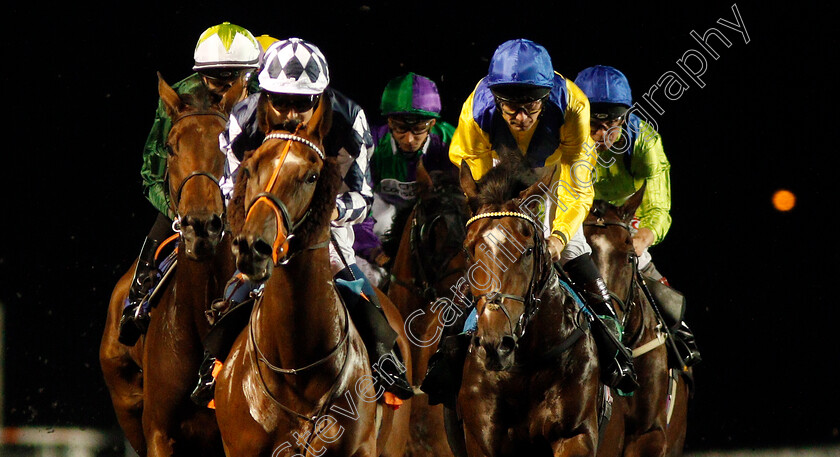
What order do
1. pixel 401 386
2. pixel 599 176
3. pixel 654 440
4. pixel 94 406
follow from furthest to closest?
pixel 94 406 → pixel 599 176 → pixel 654 440 → pixel 401 386

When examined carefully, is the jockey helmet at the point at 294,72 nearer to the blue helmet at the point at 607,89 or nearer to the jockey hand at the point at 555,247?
the jockey hand at the point at 555,247

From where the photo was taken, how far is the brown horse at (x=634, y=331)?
193 inches

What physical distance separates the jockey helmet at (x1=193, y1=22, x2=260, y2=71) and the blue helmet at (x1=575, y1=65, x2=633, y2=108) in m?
1.64

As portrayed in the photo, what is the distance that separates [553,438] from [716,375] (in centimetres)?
322

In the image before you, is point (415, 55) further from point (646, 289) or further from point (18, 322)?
point (18, 322)

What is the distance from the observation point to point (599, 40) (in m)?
6.61

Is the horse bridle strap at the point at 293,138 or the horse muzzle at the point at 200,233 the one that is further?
the horse muzzle at the point at 200,233

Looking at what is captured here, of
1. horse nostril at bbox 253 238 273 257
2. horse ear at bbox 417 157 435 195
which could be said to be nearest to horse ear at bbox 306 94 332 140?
horse nostril at bbox 253 238 273 257

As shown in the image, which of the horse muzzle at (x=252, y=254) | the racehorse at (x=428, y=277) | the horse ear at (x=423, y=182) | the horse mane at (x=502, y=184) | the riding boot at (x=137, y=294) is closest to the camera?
the horse muzzle at (x=252, y=254)

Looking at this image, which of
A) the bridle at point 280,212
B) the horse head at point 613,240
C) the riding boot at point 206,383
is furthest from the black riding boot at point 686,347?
the bridle at point 280,212

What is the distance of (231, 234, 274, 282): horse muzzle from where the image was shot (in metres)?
2.75

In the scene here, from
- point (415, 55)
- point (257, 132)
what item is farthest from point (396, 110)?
point (257, 132)

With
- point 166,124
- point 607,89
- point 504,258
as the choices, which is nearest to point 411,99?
point 607,89

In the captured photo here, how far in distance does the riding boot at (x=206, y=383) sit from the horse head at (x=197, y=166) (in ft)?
1.15
